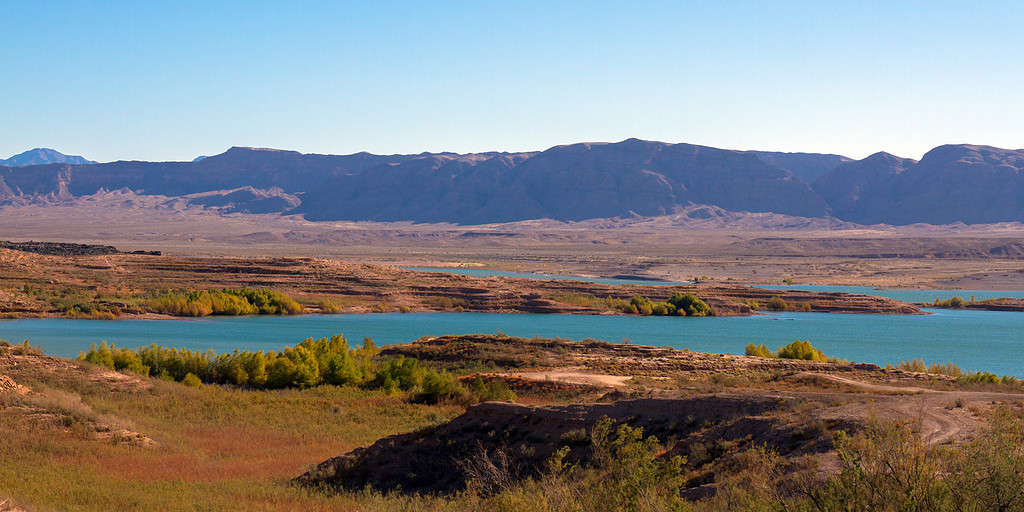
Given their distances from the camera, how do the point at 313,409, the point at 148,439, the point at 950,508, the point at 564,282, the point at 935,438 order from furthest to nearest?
the point at 564,282 < the point at 313,409 < the point at 148,439 < the point at 935,438 < the point at 950,508

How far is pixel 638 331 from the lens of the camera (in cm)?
5281

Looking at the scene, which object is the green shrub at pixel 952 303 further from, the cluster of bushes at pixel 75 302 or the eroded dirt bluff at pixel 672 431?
the cluster of bushes at pixel 75 302

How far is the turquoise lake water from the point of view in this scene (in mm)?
43531

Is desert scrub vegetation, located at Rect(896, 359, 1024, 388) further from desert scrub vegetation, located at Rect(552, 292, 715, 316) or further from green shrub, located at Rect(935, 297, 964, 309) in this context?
green shrub, located at Rect(935, 297, 964, 309)

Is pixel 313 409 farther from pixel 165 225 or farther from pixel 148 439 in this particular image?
pixel 165 225

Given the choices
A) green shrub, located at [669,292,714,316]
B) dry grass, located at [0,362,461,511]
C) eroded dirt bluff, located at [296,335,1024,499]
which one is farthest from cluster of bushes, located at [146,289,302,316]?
eroded dirt bluff, located at [296,335,1024,499]

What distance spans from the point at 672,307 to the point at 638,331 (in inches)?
497

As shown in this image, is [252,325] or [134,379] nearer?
[134,379]

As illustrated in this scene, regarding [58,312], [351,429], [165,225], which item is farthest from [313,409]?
[165,225]

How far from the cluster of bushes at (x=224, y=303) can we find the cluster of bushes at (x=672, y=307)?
23190 mm

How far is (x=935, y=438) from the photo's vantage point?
44.1 feet

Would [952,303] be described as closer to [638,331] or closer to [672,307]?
[672,307]

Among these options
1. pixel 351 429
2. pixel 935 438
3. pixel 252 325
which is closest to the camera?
pixel 935 438

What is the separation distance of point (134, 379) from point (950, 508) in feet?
73.9
